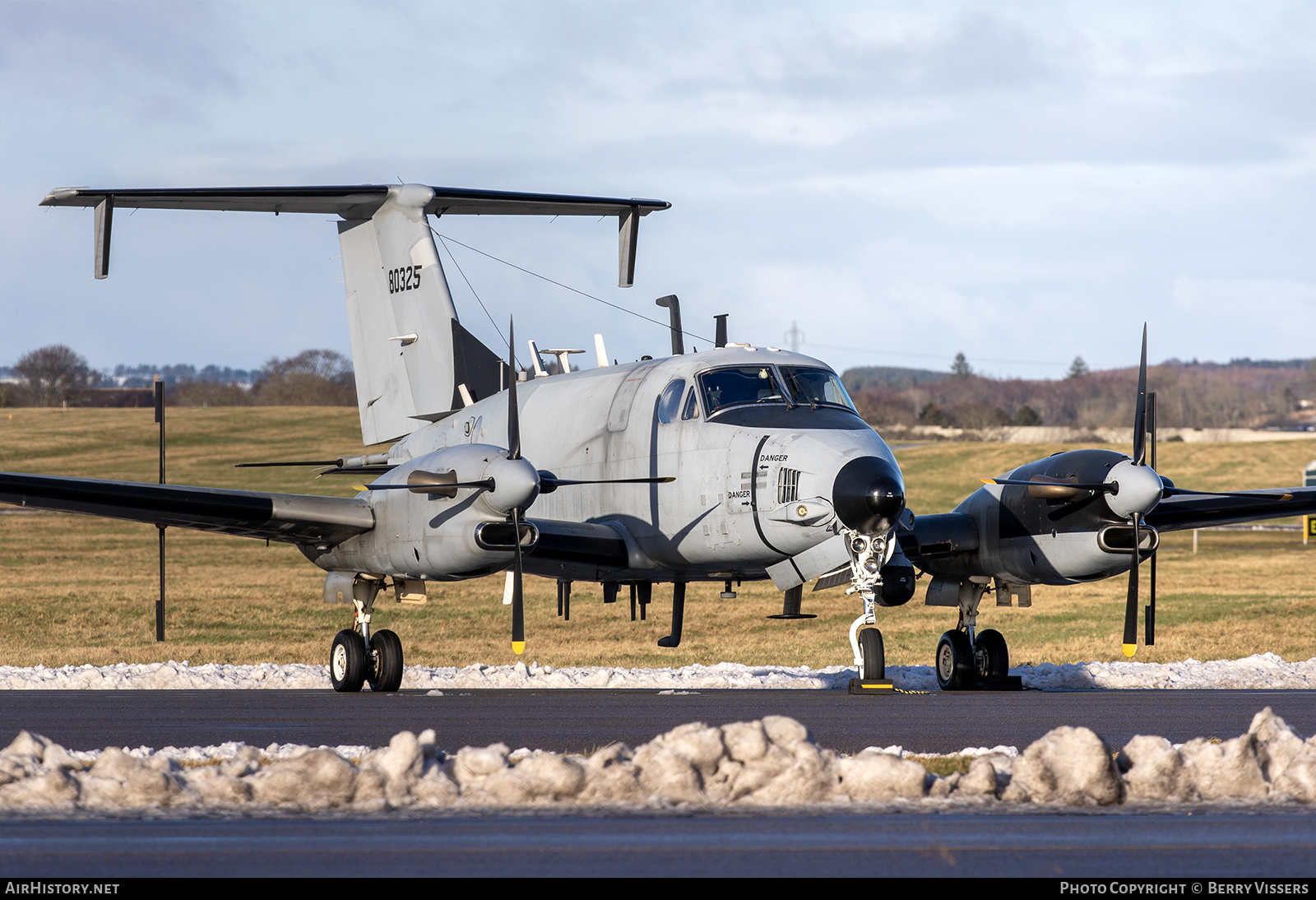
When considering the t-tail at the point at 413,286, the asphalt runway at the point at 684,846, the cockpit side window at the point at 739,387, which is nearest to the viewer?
the asphalt runway at the point at 684,846

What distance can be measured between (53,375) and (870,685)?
142 m

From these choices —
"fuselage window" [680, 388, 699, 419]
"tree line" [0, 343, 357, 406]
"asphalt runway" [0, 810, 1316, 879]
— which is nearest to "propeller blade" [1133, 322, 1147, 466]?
"fuselage window" [680, 388, 699, 419]

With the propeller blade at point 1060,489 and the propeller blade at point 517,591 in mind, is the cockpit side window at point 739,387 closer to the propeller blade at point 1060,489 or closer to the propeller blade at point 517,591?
the propeller blade at point 517,591

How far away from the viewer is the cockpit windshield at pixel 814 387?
19000 mm

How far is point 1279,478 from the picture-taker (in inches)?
3110

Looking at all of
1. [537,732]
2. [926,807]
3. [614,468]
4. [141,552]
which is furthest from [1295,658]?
[141,552]

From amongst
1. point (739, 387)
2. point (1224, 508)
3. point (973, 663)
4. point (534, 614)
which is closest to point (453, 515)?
point (739, 387)

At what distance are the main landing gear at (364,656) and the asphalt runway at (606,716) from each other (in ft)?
1.30

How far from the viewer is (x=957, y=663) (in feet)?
68.4

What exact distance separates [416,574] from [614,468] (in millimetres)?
3171

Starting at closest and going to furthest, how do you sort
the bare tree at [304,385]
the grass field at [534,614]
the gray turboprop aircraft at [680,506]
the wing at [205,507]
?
the gray turboprop aircraft at [680,506] → the wing at [205,507] → the grass field at [534,614] → the bare tree at [304,385]

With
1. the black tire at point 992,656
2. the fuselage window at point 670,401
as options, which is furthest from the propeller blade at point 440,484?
the black tire at point 992,656

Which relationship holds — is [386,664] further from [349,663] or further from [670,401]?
[670,401]

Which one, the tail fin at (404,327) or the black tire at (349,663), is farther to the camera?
the tail fin at (404,327)
